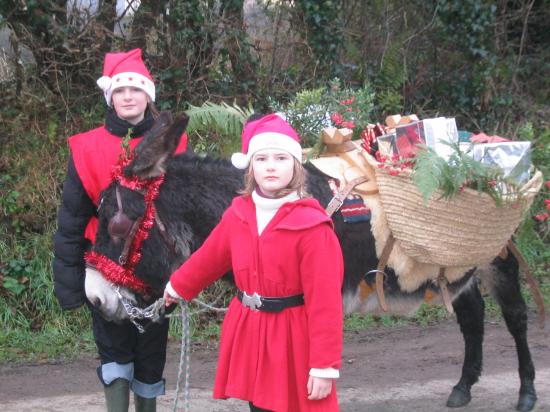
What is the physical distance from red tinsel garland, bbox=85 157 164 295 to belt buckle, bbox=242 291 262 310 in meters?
0.74

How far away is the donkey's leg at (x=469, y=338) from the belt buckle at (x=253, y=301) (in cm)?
217

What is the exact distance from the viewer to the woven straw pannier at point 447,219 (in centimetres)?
391

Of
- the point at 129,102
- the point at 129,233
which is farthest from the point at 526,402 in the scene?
the point at 129,102

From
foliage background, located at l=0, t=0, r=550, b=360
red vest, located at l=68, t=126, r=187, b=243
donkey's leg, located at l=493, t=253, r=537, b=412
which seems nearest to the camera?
red vest, located at l=68, t=126, r=187, b=243

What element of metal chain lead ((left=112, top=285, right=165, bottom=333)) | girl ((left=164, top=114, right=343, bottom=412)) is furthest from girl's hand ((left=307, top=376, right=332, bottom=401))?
metal chain lead ((left=112, top=285, right=165, bottom=333))

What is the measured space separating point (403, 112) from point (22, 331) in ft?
15.5

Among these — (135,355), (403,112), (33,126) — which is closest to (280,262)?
(135,355)

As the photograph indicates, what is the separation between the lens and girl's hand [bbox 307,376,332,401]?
2.93 m

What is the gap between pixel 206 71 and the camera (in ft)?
26.4

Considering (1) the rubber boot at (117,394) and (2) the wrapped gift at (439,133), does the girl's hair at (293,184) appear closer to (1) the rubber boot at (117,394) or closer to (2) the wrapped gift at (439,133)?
(2) the wrapped gift at (439,133)

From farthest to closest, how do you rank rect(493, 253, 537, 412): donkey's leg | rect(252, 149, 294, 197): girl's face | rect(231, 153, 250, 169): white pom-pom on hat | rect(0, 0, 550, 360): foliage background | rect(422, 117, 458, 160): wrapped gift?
rect(0, 0, 550, 360): foliage background, rect(493, 253, 537, 412): donkey's leg, rect(422, 117, 458, 160): wrapped gift, rect(231, 153, 250, 169): white pom-pom on hat, rect(252, 149, 294, 197): girl's face

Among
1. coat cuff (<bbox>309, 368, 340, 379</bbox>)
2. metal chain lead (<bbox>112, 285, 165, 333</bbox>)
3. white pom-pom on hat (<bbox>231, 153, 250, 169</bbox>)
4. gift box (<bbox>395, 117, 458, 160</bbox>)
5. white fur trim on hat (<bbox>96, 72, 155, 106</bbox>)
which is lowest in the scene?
coat cuff (<bbox>309, 368, 340, 379</bbox>)

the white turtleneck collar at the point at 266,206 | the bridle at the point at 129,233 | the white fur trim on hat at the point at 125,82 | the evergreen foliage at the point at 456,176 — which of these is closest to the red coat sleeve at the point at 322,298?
the white turtleneck collar at the point at 266,206

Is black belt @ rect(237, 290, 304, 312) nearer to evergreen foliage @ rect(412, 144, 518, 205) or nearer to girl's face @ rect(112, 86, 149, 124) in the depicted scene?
evergreen foliage @ rect(412, 144, 518, 205)
